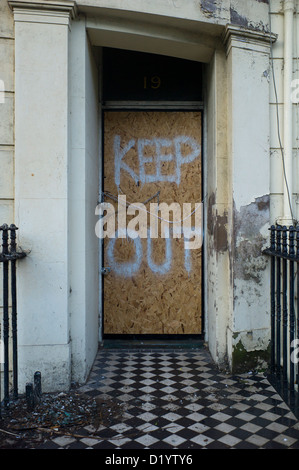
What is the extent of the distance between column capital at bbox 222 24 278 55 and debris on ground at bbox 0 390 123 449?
12.4 feet

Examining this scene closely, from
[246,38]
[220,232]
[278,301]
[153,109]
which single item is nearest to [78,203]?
[220,232]

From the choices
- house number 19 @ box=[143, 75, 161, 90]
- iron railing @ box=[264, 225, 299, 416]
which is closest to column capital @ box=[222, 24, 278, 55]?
house number 19 @ box=[143, 75, 161, 90]

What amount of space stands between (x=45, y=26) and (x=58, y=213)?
1.77 m

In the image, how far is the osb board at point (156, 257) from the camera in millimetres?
5551

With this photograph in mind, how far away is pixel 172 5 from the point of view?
166 inches

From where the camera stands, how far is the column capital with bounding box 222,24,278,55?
14.2 ft

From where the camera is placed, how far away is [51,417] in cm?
338

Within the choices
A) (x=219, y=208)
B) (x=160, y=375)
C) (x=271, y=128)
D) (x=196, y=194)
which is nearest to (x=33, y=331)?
(x=160, y=375)

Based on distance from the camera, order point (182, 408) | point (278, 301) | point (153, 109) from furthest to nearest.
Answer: point (153, 109)
point (278, 301)
point (182, 408)

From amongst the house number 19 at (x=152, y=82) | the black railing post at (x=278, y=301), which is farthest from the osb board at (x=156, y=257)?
the black railing post at (x=278, y=301)

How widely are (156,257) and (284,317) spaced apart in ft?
6.86

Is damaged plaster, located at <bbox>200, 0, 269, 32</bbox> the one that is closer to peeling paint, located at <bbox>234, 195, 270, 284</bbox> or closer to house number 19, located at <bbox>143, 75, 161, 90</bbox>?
house number 19, located at <bbox>143, 75, 161, 90</bbox>

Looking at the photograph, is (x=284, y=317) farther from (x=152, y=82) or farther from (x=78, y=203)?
(x=152, y=82)

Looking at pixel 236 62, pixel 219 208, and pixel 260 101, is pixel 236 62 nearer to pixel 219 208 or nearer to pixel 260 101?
pixel 260 101
